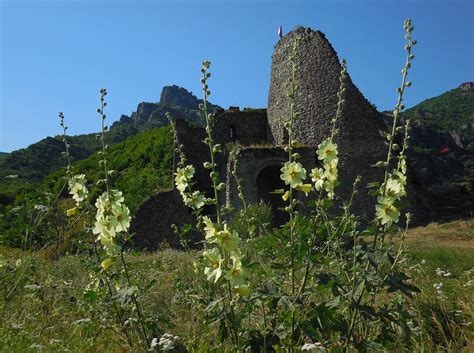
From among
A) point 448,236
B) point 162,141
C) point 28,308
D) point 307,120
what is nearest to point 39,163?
point 162,141

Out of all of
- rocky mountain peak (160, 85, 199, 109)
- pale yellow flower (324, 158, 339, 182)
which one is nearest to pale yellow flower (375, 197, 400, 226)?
pale yellow flower (324, 158, 339, 182)

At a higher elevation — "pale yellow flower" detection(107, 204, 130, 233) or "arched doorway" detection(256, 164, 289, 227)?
"pale yellow flower" detection(107, 204, 130, 233)

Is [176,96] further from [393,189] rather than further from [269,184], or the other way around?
[393,189]

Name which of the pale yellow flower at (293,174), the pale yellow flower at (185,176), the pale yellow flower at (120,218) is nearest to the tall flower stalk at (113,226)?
the pale yellow flower at (120,218)

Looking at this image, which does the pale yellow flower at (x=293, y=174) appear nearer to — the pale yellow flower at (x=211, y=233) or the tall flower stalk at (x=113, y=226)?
the pale yellow flower at (x=211, y=233)

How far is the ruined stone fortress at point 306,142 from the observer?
1794 cm

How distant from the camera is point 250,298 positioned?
217 cm

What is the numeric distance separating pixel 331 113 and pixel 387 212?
1692cm

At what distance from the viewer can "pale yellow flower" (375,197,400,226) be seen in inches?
88.6

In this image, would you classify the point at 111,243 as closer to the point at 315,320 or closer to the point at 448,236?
the point at 315,320

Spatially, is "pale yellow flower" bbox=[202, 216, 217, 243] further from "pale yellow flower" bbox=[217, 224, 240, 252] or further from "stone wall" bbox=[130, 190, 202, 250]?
"stone wall" bbox=[130, 190, 202, 250]

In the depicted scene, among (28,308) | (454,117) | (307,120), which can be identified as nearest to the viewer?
(28,308)

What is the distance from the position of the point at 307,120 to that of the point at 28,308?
1621 centimetres

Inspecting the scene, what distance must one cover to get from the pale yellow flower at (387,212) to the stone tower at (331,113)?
1513 cm
